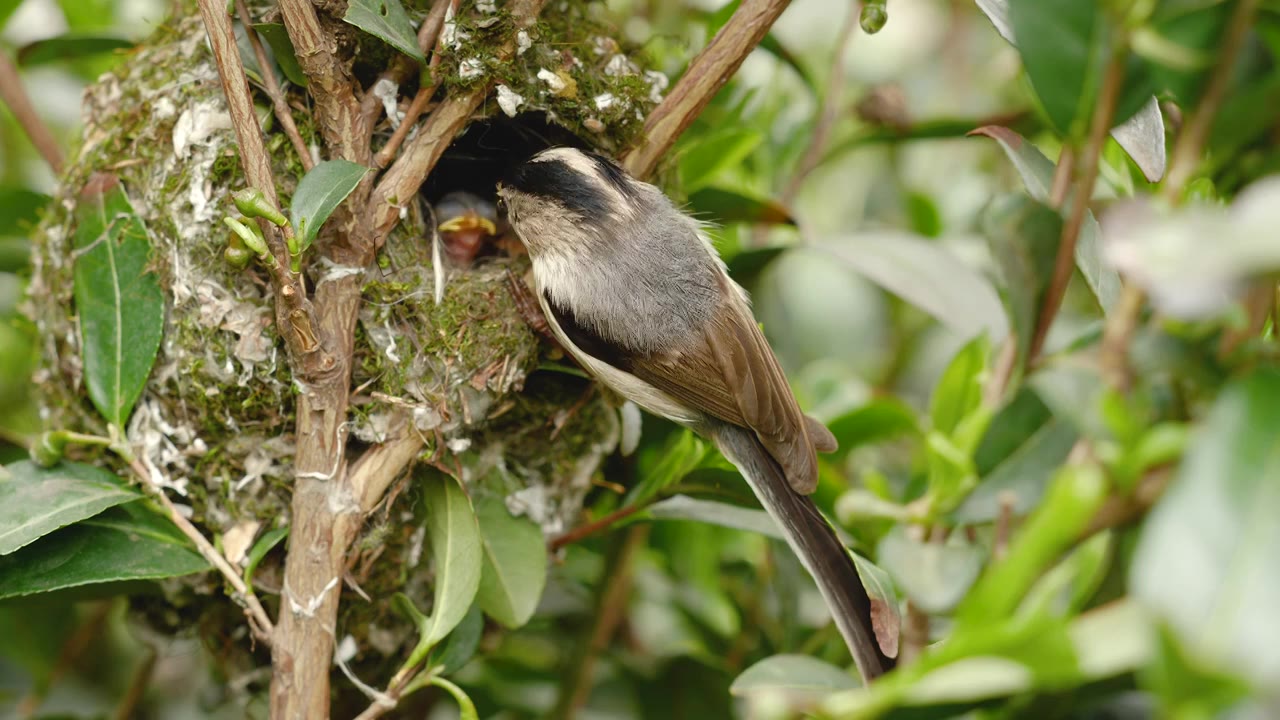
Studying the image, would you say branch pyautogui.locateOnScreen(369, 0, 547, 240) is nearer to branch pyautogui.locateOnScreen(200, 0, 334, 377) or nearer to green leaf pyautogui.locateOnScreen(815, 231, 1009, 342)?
branch pyautogui.locateOnScreen(200, 0, 334, 377)

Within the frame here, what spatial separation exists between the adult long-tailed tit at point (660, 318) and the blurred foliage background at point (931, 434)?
8 centimetres

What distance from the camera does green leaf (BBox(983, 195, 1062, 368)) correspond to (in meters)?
0.89

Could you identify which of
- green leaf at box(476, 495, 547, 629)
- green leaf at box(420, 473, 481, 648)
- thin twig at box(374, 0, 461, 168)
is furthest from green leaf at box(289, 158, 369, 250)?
green leaf at box(476, 495, 547, 629)

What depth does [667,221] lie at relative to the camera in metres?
1.57

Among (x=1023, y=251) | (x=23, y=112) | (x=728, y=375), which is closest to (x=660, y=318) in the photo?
(x=728, y=375)

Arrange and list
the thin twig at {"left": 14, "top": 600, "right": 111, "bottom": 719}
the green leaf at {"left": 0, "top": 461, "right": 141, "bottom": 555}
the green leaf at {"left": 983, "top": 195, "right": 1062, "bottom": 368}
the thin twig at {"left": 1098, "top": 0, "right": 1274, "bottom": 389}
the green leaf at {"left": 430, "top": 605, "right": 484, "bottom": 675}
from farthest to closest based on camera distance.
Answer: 1. the thin twig at {"left": 14, "top": 600, "right": 111, "bottom": 719}
2. the green leaf at {"left": 430, "top": 605, "right": 484, "bottom": 675}
3. the green leaf at {"left": 0, "top": 461, "right": 141, "bottom": 555}
4. the green leaf at {"left": 983, "top": 195, "right": 1062, "bottom": 368}
5. the thin twig at {"left": 1098, "top": 0, "right": 1274, "bottom": 389}

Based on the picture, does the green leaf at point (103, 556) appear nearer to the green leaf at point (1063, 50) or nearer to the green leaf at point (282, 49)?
the green leaf at point (282, 49)

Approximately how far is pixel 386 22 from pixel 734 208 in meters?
0.75

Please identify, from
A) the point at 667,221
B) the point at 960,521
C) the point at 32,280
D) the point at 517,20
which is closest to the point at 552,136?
the point at 667,221

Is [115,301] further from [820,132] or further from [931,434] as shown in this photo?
[820,132]

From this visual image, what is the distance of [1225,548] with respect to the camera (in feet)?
1.99

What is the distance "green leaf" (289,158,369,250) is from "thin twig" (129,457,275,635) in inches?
16.8

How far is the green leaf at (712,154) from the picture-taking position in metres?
1.67

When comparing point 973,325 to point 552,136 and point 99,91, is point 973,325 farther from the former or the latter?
point 99,91
